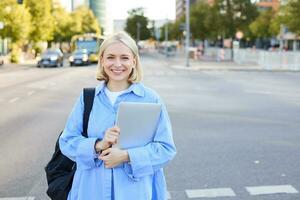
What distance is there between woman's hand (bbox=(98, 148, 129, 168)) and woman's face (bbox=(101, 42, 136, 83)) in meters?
0.41

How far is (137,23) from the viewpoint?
128875mm

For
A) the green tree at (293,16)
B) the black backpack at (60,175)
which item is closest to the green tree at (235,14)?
the green tree at (293,16)

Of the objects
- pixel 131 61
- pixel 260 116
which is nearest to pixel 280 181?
pixel 131 61

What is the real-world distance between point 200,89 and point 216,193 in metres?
14.8

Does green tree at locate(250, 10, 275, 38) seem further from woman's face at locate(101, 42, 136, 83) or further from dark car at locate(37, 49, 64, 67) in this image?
woman's face at locate(101, 42, 136, 83)

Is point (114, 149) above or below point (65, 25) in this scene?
below

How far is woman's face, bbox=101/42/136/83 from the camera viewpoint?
115 inches

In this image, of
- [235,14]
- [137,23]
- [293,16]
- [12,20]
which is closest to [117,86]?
[293,16]

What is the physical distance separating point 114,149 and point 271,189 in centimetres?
359

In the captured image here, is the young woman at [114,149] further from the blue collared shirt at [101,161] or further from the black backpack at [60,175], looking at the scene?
the black backpack at [60,175]

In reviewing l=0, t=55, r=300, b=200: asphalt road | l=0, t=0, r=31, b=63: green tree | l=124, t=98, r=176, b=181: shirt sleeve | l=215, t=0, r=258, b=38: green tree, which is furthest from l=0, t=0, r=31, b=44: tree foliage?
l=124, t=98, r=176, b=181: shirt sleeve

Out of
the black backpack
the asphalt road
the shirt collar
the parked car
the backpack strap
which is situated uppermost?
the shirt collar

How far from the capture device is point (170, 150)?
9.62 ft

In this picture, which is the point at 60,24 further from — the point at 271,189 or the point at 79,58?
the point at 271,189
